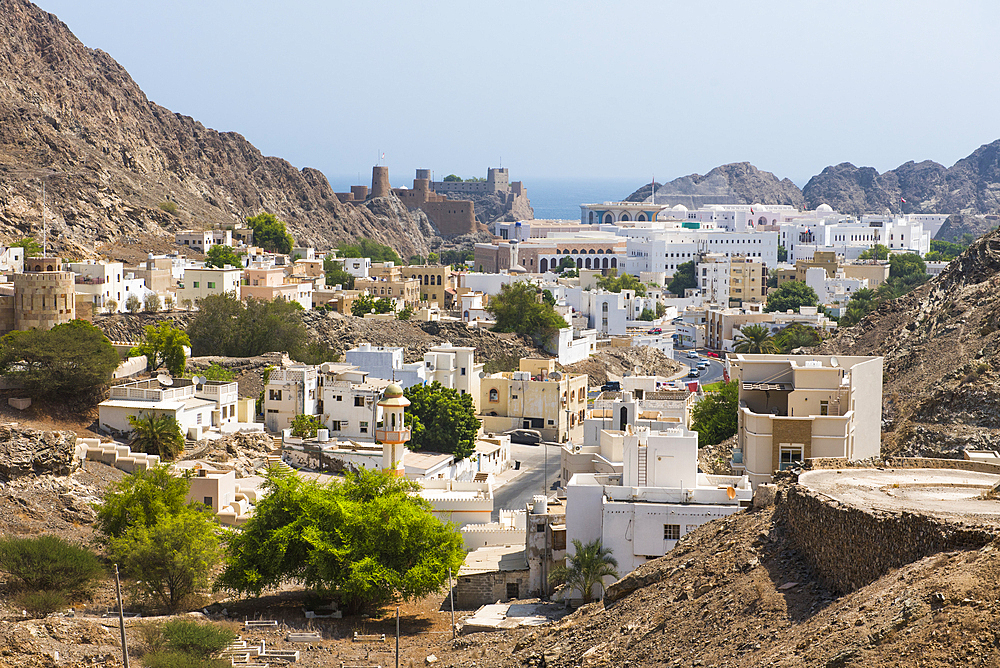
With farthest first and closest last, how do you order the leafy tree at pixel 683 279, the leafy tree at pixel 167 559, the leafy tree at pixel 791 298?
1. the leafy tree at pixel 683 279
2. the leafy tree at pixel 791 298
3. the leafy tree at pixel 167 559

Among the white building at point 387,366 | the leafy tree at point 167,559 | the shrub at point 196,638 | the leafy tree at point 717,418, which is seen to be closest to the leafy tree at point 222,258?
the white building at point 387,366

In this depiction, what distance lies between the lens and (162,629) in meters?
22.0

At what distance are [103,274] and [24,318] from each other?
9.06m

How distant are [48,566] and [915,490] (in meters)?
16.2

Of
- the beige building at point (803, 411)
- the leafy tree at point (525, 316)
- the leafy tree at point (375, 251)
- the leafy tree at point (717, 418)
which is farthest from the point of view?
the leafy tree at point (375, 251)

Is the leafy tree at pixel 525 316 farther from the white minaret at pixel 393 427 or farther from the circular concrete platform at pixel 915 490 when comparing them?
the circular concrete platform at pixel 915 490

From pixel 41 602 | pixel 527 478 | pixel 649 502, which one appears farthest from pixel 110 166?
pixel 649 502

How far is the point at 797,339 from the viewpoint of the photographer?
240 feet

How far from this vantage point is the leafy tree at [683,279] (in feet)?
351

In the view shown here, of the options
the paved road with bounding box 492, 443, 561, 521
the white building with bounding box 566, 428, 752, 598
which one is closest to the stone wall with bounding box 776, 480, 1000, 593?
the white building with bounding box 566, 428, 752, 598

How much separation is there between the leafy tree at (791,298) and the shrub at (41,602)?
236 ft

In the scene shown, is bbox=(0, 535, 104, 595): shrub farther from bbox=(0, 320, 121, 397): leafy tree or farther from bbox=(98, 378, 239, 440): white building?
bbox=(0, 320, 121, 397): leafy tree

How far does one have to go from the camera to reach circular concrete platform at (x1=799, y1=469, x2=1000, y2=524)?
15.2 meters

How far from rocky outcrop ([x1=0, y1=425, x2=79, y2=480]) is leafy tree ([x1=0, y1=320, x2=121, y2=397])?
375 inches
